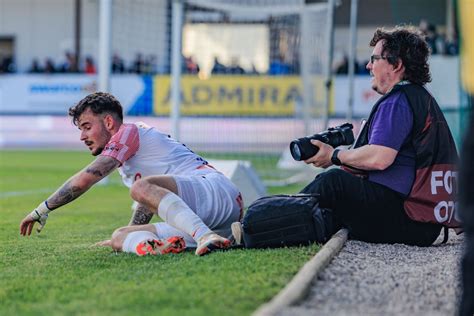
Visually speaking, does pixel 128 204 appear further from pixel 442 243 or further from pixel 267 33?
pixel 267 33

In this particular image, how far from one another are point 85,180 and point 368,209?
6.59ft

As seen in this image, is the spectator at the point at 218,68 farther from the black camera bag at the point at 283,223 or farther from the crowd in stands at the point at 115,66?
the black camera bag at the point at 283,223

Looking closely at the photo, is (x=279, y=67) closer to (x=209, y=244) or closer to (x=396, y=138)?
(x=396, y=138)

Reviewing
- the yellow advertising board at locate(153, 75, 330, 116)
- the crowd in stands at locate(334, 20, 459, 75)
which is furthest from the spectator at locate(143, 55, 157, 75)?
the crowd in stands at locate(334, 20, 459, 75)

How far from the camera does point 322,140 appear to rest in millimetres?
7102

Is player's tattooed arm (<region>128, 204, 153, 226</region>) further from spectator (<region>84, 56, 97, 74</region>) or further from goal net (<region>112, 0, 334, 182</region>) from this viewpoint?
spectator (<region>84, 56, 97, 74</region>)

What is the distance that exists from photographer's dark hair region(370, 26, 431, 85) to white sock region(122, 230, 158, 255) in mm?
2140

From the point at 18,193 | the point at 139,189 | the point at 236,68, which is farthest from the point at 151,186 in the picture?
the point at 236,68

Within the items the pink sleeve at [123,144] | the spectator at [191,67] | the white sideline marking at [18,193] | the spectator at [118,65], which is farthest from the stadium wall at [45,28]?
the pink sleeve at [123,144]

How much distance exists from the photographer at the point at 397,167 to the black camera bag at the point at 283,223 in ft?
0.79

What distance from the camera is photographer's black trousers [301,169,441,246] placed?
22.9ft

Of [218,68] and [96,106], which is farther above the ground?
[218,68]

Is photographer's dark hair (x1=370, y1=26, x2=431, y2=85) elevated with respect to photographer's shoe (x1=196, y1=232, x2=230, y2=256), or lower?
elevated

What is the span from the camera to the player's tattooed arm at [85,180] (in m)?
6.89
